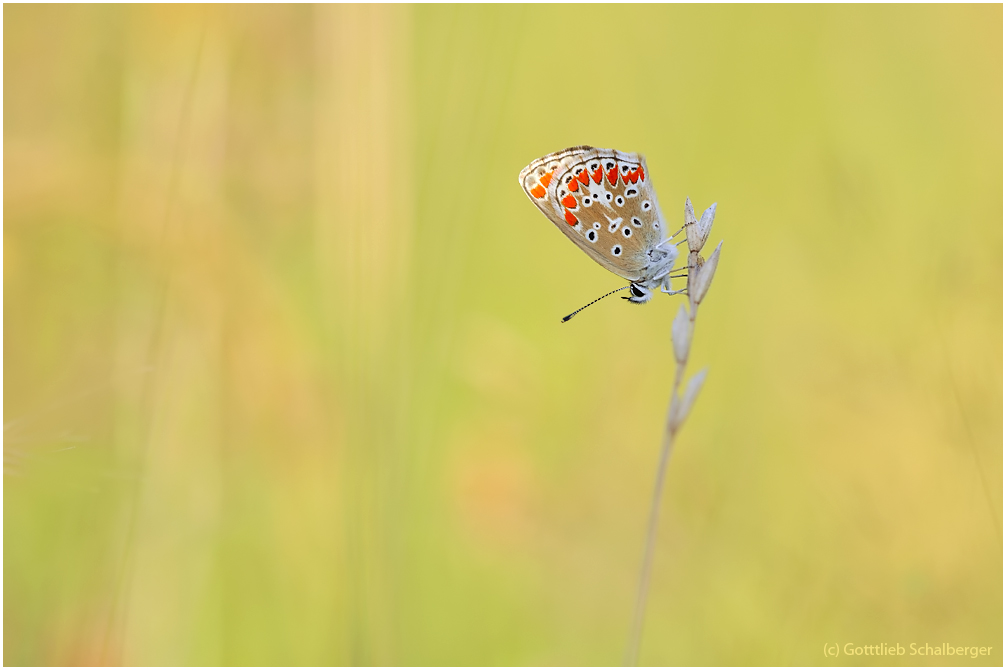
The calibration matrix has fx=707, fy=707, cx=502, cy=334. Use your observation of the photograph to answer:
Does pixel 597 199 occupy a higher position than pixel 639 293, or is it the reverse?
pixel 597 199

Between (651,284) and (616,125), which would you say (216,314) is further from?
(616,125)

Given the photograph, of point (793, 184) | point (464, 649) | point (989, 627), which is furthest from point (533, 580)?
point (793, 184)

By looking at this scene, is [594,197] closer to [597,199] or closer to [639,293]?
[597,199]

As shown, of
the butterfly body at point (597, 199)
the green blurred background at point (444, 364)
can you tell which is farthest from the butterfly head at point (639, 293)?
the green blurred background at point (444, 364)

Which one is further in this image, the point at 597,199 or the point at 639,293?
the point at 639,293

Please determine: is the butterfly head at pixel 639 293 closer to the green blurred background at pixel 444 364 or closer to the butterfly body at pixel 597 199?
the butterfly body at pixel 597 199

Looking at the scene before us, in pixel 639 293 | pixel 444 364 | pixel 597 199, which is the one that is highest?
pixel 597 199

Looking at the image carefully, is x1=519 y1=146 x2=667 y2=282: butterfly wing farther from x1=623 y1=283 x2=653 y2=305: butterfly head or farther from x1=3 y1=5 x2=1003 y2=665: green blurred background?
x1=3 y1=5 x2=1003 y2=665: green blurred background

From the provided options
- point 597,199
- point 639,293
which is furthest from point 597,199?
point 639,293
